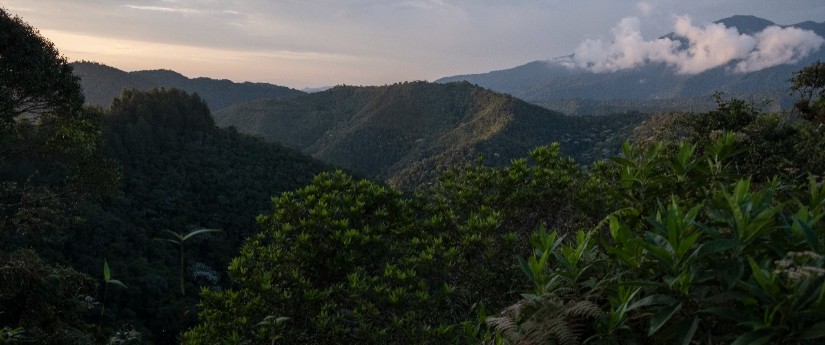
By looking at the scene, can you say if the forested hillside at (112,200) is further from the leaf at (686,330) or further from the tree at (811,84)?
the tree at (811,84)

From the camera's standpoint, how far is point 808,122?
14.4 m

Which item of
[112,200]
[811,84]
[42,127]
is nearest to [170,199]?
[112,200]

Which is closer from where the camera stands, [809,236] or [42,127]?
[809,236]

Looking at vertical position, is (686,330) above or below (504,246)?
above

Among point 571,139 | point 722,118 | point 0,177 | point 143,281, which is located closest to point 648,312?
point 722,118

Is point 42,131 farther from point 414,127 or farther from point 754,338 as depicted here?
point 414,127

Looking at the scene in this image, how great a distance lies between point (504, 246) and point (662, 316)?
4951 millimetres

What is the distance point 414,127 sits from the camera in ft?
518

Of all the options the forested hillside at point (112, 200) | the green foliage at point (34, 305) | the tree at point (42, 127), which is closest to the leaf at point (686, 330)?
the forested hillside at point (112, 200)

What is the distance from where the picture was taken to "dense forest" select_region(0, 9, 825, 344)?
1607 millimetres

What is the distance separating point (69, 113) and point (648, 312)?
53.8ft

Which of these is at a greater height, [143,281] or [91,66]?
[91,66]

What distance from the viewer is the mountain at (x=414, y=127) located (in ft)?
364

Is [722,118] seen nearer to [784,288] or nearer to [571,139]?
[784,288]
